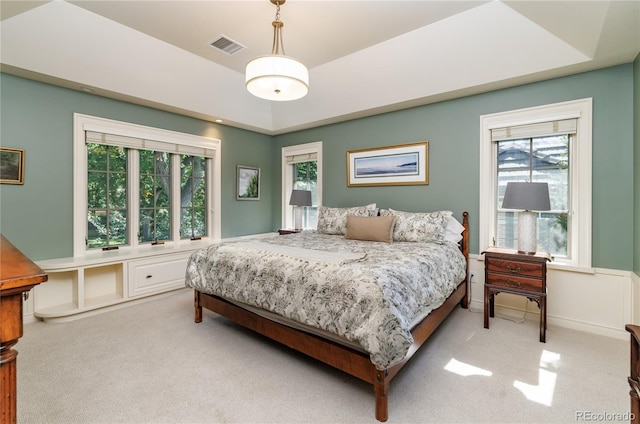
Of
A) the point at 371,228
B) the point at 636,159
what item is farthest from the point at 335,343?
the point at 636,159

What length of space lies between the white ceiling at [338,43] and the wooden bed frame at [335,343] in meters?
2.33

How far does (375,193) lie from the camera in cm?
418

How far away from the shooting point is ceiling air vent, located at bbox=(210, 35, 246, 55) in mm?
3207

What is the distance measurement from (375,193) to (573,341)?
2574 mm

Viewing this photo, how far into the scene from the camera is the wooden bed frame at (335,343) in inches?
64.3

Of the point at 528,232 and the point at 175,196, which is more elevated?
the point at 175,196

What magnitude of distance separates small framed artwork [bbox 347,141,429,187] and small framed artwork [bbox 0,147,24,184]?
12.3 feet

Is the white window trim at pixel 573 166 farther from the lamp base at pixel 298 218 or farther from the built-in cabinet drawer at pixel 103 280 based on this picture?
the built-in cabinet drawer at pixel 103 280

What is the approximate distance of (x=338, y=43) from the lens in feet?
10.7

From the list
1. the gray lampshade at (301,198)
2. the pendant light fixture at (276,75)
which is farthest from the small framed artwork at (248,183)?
the pendant light fixture at (276,75)

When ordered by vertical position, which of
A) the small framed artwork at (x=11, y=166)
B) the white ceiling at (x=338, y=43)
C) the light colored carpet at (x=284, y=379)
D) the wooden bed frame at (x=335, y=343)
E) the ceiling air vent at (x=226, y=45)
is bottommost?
the light colored carpet at (x=284, y=379)

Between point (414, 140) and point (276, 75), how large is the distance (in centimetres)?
231

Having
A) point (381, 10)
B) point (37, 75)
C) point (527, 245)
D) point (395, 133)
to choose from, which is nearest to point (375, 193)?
point (395, 133)

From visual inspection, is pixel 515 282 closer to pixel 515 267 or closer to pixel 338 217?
pixel 515 267
